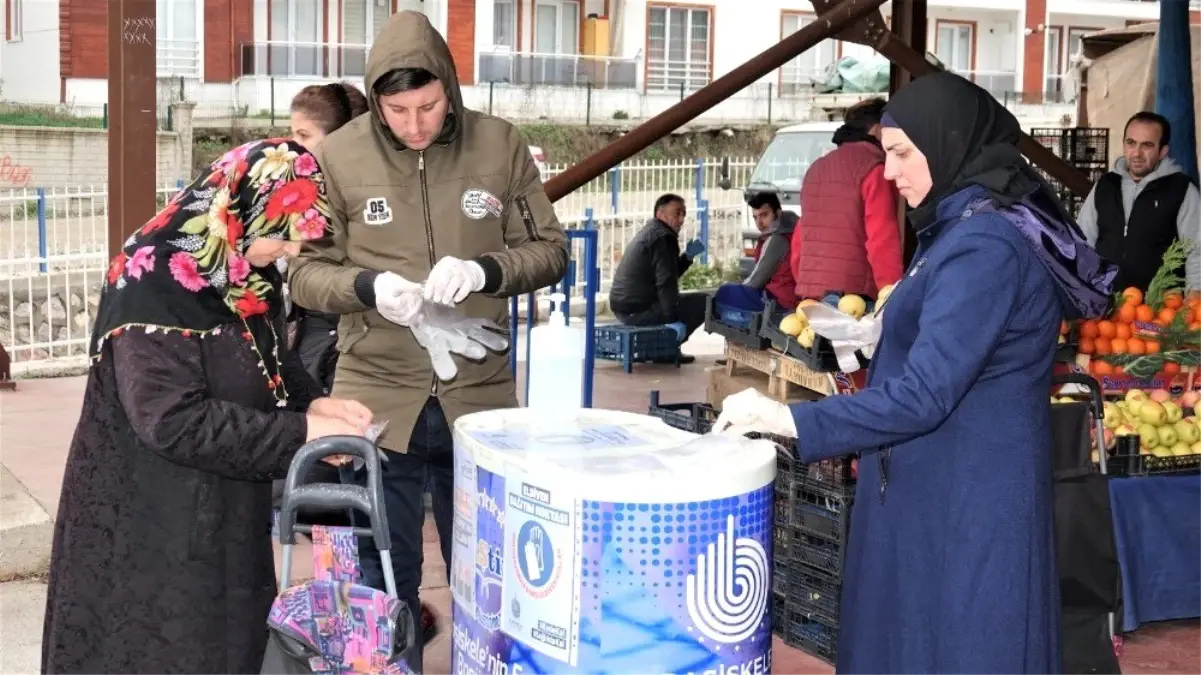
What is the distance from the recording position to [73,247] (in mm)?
16188

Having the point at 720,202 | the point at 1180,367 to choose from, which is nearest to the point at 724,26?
the point at 720,202

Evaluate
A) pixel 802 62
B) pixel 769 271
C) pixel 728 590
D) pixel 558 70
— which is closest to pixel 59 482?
pixel 769 271

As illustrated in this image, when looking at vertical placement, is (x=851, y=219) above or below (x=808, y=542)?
above

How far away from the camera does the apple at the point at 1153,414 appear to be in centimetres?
549

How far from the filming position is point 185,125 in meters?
24.3

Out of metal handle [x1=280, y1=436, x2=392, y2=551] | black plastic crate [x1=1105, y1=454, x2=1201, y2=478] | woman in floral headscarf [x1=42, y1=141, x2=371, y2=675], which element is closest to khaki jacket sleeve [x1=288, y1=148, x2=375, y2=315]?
woman in floral headscarf [x1=42, y1=141, x2=371, y2=675]

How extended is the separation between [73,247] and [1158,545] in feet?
44.4

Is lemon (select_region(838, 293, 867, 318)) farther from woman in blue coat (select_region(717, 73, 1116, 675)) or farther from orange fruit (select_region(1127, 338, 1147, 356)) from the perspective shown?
woman in blue coat (select_region(717, 73, 1116, 675))

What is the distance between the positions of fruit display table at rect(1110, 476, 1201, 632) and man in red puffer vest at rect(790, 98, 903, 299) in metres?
1.76

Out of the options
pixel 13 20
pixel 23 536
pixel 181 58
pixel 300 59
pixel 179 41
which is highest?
pixel 13 20

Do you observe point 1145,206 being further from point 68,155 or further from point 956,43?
point 956,43

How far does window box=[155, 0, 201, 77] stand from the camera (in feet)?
96.2

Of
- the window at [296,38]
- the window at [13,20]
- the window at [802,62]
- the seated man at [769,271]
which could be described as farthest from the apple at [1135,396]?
the window at [802,62]

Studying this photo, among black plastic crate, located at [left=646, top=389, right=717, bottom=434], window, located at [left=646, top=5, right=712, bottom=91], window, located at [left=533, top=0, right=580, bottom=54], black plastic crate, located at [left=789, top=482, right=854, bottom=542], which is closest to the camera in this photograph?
black plastic crate, located at [left=789, top=482, right=854, bottom=542]
